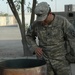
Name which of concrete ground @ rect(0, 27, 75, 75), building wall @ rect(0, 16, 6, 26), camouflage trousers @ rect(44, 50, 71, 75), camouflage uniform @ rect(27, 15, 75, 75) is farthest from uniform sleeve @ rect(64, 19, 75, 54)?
building wall @ rect(0, 16, 6, 26)

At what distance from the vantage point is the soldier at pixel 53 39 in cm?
462

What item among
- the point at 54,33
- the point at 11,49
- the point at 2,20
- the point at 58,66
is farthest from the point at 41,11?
the point at 2,20

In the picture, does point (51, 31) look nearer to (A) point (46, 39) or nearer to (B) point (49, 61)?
(A) point (46, 39)

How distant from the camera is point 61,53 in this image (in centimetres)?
475

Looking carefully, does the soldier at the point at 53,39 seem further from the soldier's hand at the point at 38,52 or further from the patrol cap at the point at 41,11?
the patrol cap at the point at 41,11

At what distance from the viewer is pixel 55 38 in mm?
4688

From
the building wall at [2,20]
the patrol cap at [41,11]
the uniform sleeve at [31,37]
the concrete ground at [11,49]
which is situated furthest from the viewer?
the building wall at [2,20]

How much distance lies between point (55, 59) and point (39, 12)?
82 cm

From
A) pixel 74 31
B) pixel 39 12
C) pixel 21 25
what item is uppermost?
pixel 39 12

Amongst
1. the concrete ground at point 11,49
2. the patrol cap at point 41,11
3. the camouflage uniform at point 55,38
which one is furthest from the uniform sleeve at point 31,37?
the concrete ground at point 11,49

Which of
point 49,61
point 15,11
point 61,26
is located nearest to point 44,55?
point 49,61

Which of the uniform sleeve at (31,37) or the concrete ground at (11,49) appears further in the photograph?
the concrete ground at (11,49)

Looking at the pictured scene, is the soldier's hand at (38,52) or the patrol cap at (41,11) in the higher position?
the patrol cap at (41,11)

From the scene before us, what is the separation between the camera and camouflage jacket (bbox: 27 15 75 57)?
4.62 metres
